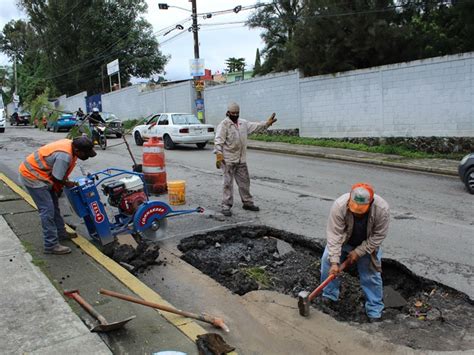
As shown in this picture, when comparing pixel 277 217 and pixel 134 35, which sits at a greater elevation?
pixel 134 35

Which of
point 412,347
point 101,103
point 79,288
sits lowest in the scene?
point 412,347

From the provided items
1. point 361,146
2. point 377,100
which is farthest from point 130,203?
point 377,100

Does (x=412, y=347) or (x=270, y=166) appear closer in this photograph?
(x=412, y=347)

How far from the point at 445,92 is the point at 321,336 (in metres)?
11.8

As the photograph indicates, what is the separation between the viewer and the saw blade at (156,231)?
5754 millimetres

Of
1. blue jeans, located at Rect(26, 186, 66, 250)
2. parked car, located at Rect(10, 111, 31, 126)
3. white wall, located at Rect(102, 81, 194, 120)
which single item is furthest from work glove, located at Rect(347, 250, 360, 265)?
parked car, located at Rect(10, 111, 31, 126)

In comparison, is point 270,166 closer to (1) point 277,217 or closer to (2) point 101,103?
(1) point 277,217

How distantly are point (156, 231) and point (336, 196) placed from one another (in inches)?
157

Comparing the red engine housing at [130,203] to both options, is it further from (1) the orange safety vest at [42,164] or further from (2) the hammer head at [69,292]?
(2) the hammer head at [69,292]

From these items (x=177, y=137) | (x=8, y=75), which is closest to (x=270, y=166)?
(x=177, y=137)

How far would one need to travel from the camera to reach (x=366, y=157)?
13.6 meters

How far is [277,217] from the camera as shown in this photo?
23.4ft

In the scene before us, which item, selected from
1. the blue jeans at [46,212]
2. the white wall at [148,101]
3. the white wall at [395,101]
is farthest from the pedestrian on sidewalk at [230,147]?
the white wall at [148,101]

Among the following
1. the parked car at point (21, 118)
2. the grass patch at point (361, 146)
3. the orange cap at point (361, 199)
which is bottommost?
the grass patch at point (361, 146)
